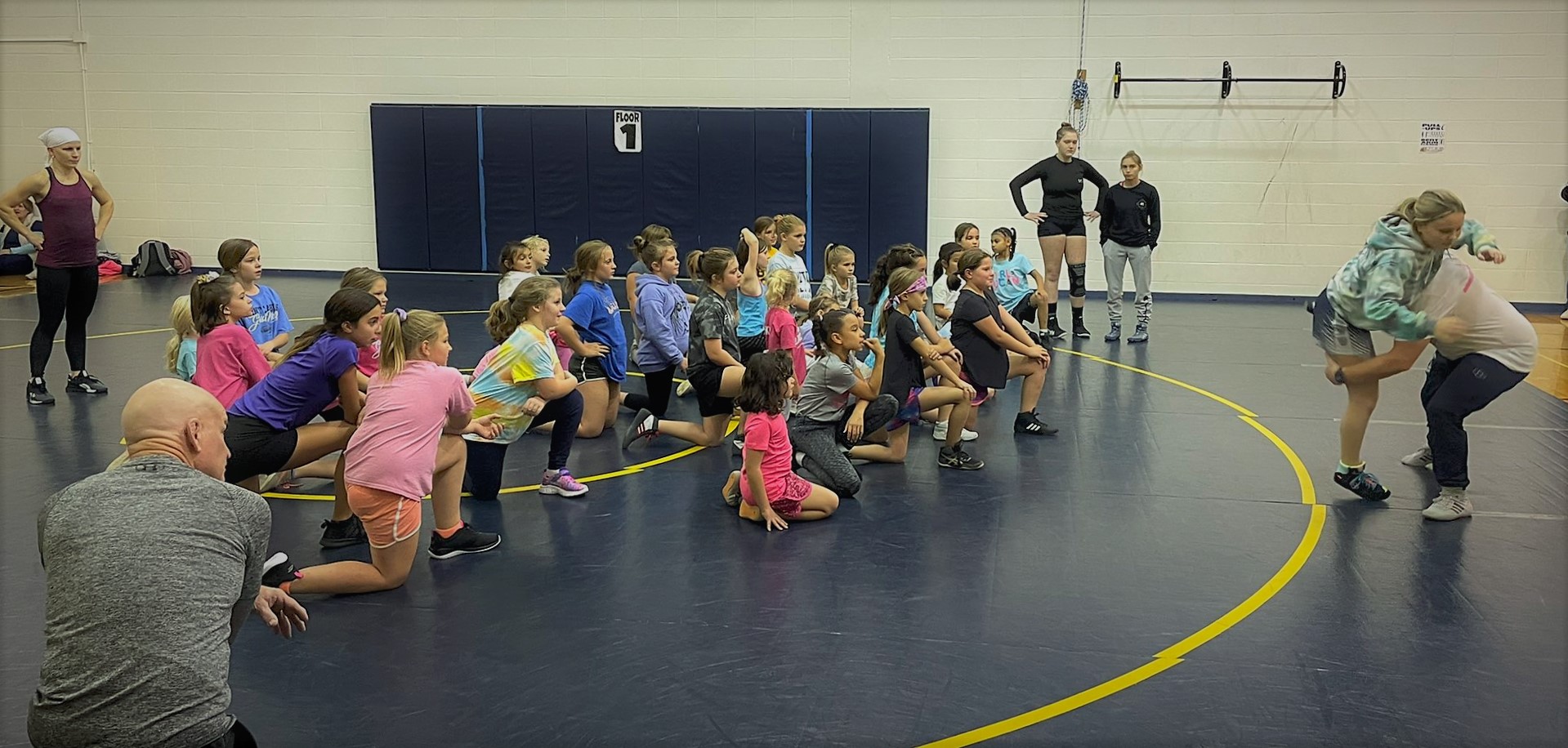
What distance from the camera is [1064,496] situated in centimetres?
661

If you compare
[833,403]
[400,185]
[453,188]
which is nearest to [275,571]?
[833,403]

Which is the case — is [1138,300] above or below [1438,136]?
below

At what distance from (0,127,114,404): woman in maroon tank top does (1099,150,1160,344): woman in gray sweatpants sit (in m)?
8.75

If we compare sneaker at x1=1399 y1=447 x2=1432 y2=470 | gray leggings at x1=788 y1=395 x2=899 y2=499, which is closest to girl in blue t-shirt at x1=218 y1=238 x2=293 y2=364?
gray leggings at x1=788 y1=395 x2=899 y2=499

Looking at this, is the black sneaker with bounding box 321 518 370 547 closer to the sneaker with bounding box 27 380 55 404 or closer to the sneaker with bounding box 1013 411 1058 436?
the sneaker with bounding box 27 380 55 404

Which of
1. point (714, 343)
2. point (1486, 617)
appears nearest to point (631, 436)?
point (714, 343)

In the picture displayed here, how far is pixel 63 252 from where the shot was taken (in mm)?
8789

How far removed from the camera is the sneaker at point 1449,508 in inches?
241

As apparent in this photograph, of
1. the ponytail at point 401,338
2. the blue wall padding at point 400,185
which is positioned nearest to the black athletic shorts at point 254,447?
the ponytail at point 401,338

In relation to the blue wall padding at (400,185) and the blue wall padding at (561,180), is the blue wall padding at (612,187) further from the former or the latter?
the blue wall padding at (400,185)

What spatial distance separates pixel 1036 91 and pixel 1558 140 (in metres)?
5.92

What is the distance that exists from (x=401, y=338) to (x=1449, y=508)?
5.27 m

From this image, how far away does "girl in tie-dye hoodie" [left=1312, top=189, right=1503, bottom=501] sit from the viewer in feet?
19.6

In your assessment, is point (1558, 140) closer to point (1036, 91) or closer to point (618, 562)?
point (1036, 91)
